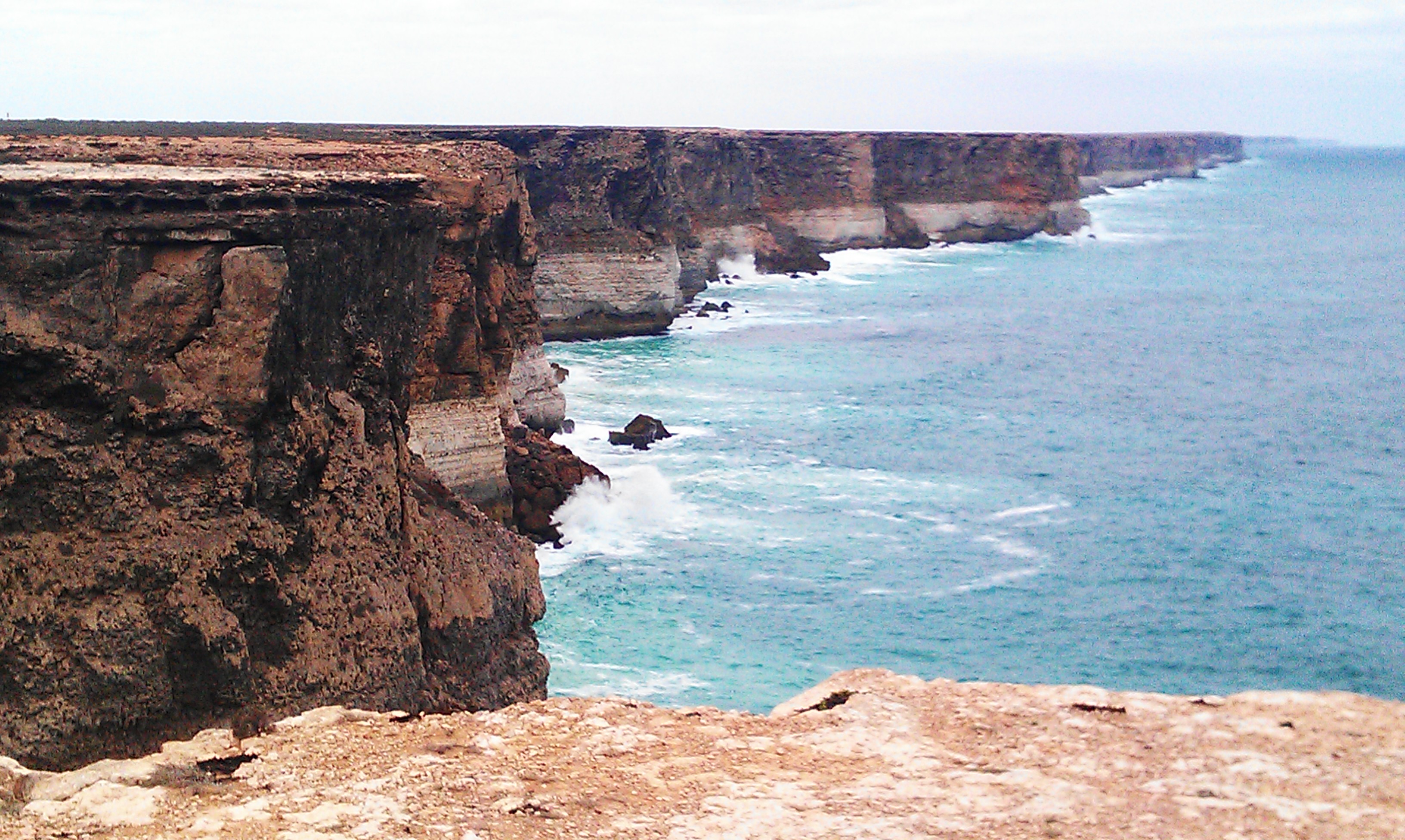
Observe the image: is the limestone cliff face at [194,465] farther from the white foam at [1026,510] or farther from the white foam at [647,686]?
the white foam at [1026,510]

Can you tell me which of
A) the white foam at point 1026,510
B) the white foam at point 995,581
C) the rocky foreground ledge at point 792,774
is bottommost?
the white foam at point 995,581

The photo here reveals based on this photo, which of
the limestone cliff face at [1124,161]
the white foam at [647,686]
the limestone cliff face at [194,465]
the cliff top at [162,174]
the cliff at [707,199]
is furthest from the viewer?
the limestone cliff face at [1124,161]

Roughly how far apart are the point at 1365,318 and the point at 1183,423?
27665mm

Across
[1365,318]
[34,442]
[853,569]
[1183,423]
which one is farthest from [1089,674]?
[1365,318]

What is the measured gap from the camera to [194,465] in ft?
36.9

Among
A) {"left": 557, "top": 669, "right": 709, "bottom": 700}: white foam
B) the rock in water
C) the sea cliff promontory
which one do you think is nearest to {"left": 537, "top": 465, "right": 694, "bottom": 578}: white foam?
the rock in water

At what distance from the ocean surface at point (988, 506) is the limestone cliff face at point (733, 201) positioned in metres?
2.58

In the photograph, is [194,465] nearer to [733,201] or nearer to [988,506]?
[988,506]

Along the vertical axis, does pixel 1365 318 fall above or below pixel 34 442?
below

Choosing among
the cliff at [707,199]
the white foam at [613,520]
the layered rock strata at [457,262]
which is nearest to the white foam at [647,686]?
the layered rock strata at [457,262]

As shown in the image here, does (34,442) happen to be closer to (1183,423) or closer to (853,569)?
(853,569)

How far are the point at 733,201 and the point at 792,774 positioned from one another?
73.4 m

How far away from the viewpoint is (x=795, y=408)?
1742 inches

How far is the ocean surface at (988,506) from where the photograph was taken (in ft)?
81.2
